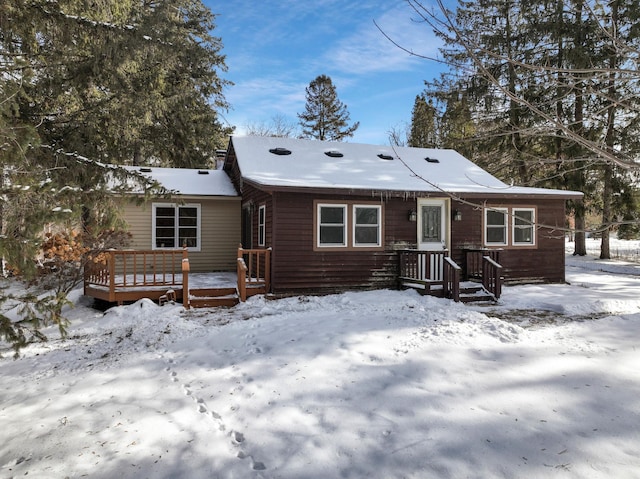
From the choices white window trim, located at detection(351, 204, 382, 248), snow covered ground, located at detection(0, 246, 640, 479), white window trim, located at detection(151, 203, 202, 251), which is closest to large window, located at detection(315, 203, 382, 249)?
white window trim, located at detection(351, 204, 382, 248)

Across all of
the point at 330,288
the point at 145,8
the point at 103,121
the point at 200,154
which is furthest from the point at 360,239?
the point at 145,8

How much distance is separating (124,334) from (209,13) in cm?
2057

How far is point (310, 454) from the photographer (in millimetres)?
3072

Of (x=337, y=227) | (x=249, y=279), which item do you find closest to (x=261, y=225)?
(x=249, y=279)

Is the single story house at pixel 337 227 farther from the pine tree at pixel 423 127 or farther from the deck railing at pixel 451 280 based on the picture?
the pine tree at pixel 423 127

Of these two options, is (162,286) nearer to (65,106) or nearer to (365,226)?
(65,106)

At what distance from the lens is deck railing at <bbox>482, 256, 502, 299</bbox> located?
9.00m

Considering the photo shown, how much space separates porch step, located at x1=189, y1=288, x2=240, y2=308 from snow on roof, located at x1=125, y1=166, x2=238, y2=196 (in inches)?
146

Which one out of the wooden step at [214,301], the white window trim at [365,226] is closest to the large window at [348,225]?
the white window trim at [365,226]

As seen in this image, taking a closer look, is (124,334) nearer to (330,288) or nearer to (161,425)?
(161,425)

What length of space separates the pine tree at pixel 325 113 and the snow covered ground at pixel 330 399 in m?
25.2

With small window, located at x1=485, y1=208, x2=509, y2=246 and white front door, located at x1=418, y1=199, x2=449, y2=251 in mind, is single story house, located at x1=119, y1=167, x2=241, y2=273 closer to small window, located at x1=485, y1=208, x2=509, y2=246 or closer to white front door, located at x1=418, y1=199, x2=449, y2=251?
white front door, located at x1=418, y1=199, x2=449, y2=251

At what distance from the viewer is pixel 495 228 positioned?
10.9 m

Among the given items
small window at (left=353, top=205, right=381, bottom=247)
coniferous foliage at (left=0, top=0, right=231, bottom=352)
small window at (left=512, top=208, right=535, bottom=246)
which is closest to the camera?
coniferous foliage at (left=0, top=0, right=231, bottom=352)
